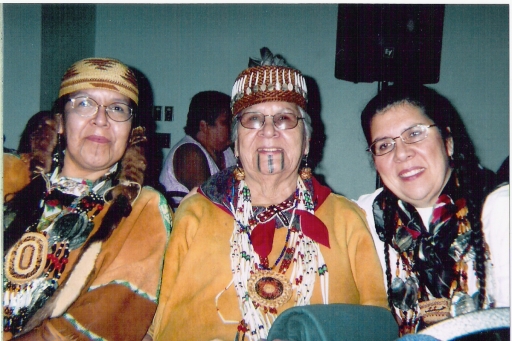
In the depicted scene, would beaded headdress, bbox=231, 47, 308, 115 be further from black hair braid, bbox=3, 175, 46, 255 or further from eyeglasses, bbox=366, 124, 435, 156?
black hair braid, bbox=3, 175, 46, 255

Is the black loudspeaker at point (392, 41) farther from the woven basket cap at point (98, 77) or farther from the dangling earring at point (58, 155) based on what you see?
the dangling earring at point (58, 155)

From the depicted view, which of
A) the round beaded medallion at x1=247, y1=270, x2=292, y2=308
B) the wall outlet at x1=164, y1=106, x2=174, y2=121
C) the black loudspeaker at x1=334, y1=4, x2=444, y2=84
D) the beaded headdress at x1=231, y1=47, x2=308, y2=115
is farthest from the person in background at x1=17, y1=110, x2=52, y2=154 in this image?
the wall outlet at x1=164, y1=106, x2=174, y2=121

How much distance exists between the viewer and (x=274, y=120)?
2.13 metres

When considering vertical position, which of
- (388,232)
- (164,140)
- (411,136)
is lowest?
(388,232)

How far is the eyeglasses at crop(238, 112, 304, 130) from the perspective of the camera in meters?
2.14

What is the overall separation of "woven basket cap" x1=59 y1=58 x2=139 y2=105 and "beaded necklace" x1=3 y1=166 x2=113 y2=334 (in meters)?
0.47

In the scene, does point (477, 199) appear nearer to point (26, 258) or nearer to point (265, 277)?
point (265, 277)

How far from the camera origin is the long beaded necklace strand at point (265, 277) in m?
1.88

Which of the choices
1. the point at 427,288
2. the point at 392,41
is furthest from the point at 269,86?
the point at 392,41

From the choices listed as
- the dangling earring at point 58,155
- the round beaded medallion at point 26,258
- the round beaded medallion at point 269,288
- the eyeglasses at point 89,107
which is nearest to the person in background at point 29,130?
the dangling earring at point 58,155

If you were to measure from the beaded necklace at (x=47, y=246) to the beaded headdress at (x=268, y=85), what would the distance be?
874mm

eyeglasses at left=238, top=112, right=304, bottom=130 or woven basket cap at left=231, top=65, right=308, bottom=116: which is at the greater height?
woven basket cap at left=231, top=65, right=308, bottom=116

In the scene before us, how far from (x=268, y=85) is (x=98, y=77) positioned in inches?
Result: 33.1

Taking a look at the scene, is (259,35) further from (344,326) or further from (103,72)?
(344,326)
